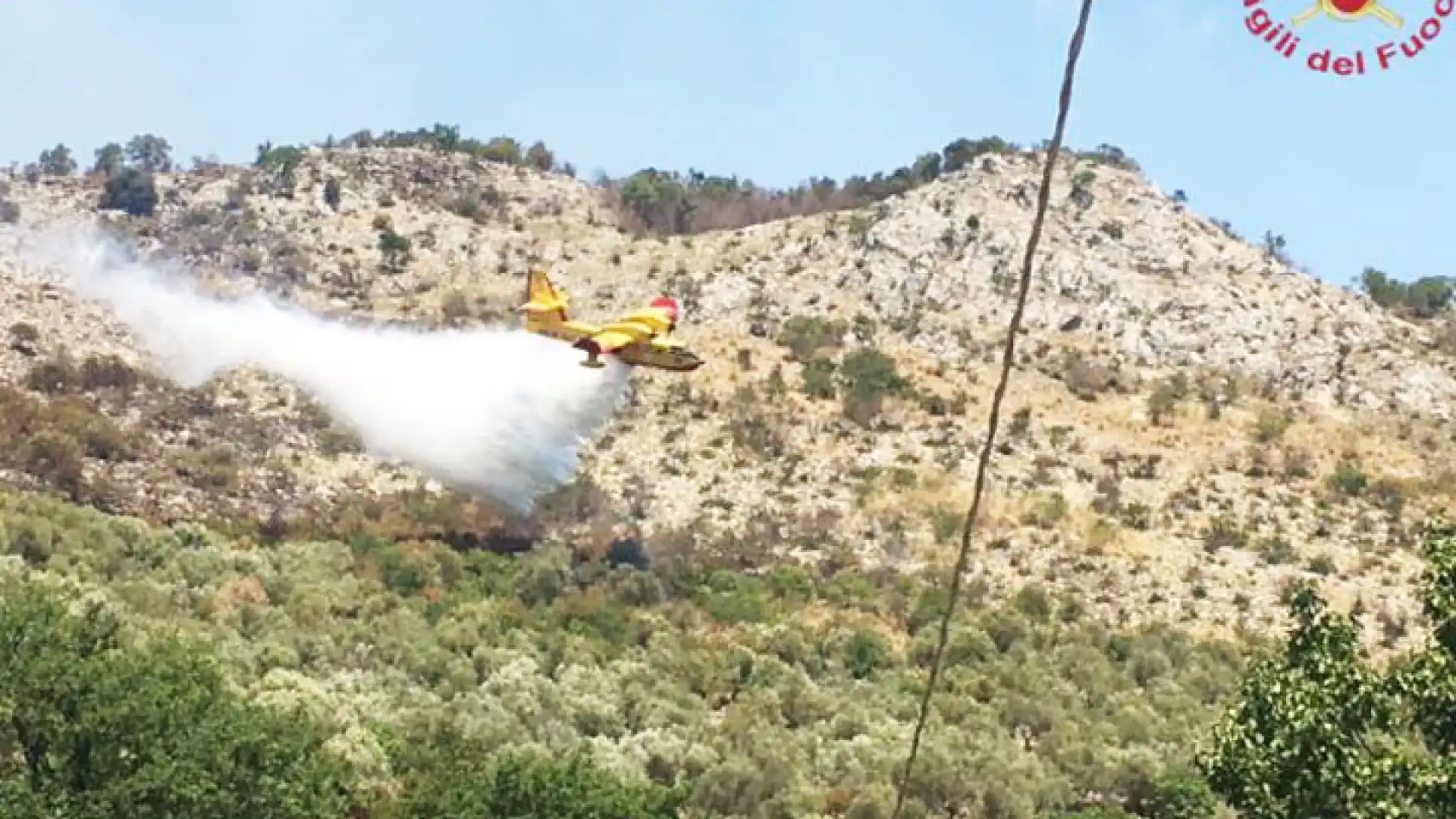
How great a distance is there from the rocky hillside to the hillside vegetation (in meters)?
0.30

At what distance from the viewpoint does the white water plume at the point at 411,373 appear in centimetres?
8300

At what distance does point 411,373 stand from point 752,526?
17.2 m

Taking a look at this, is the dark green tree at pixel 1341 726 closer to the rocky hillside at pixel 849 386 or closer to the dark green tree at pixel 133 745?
the dark green tree at pixel 133 745

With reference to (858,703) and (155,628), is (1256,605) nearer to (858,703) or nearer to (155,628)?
(858,703)

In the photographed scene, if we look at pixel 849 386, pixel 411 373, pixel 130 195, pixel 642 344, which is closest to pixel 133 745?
pixel 642 344

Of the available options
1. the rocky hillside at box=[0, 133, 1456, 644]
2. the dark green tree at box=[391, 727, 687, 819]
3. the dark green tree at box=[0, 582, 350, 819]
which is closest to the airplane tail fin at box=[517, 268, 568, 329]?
the dark green tree at box=[391, 727, 687, 819]

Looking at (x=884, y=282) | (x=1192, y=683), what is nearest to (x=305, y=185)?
(x=884, y=282)

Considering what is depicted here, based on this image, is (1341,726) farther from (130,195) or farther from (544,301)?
(130,195)

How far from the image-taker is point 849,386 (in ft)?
325

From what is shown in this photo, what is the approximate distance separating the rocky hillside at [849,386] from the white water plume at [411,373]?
148 centimetres

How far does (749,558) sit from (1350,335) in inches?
1816

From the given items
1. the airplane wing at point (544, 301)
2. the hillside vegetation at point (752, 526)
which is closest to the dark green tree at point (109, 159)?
the hillside vegetation at point (752, 526)

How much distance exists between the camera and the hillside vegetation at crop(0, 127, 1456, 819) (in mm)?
40531

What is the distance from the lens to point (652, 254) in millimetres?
117812
